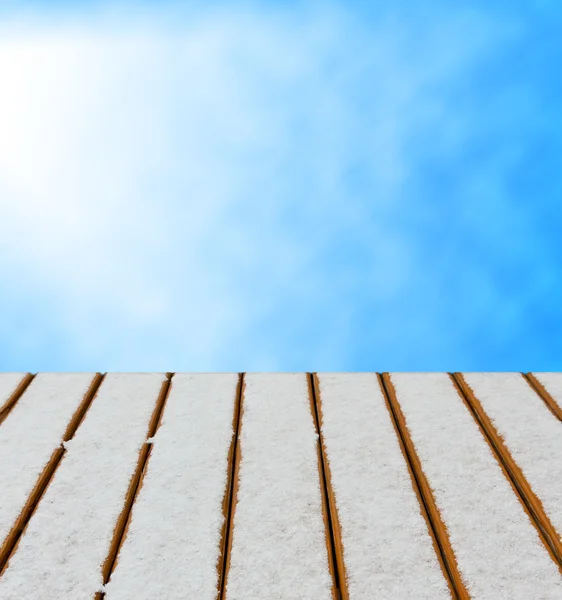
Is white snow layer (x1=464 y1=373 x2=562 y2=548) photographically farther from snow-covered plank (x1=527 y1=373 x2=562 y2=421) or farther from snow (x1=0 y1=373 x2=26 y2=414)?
snow (x1=0 y1=373 x2=26 y2=414)

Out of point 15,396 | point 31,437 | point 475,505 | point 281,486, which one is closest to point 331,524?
point 281,486

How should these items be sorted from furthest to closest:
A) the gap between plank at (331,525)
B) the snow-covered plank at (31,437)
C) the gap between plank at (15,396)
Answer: the gap between plank at (15,396) → the snow-covered plank at (31,437) → the gap between plank at (331,525)

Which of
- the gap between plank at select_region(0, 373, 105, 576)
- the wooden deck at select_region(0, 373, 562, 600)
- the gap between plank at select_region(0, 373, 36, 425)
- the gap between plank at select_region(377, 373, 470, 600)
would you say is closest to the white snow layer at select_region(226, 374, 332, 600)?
the wooden deck at select_region(0, 373, 562, 600)

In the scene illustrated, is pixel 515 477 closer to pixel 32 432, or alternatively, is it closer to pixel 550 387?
pixel 550 387

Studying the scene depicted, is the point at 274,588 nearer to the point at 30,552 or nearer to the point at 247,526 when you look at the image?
the point at 247,526

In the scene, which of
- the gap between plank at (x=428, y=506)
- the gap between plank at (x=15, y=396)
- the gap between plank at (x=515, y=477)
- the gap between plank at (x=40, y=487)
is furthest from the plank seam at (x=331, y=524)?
the gap between plank at (x=15, y=396)

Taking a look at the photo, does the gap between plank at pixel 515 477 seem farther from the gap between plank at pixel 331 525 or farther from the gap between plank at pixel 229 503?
the gap between plank at pixel 229 503
